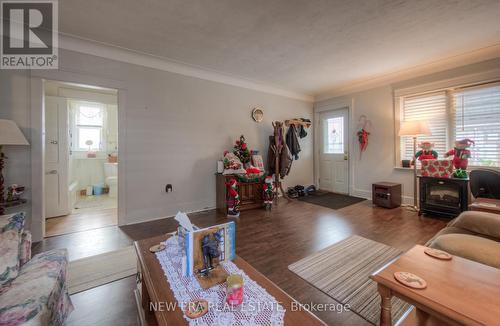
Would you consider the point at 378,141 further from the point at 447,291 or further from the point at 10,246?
the point at 10,246

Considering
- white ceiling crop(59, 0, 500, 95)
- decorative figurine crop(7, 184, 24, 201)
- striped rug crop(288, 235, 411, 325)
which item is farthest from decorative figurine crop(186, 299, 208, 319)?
decorative figurine crop(7, 184, 24, 201)

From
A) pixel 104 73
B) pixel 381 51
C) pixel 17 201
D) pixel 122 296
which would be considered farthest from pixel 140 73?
pixel 381 51

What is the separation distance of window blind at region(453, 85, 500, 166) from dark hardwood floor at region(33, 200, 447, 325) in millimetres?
1268

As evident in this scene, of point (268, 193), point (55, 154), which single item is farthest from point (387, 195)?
point (55, 154)

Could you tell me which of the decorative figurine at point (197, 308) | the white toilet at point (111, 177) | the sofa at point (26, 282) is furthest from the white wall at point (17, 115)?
the decorative figurine at point (197, 308)

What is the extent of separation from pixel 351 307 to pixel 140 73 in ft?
12.6

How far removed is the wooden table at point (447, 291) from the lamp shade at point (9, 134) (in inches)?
135

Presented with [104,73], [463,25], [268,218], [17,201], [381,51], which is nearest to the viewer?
[17,201]

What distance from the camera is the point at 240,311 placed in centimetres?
86

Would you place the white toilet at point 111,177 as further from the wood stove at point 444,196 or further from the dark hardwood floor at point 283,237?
the wood stove at point 444,196

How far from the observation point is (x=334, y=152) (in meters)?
5.21

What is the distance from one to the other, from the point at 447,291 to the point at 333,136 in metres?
4.66

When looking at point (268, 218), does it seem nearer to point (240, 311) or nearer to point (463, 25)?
point (240, 311)

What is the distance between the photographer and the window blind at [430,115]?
140 inches
